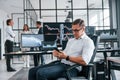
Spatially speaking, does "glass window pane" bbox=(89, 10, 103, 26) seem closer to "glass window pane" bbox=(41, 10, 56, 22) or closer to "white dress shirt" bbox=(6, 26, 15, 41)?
"glass window pane" bbox=(41, 10, 56, 22)

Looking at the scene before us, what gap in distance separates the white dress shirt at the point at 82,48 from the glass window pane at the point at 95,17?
9.41 metres

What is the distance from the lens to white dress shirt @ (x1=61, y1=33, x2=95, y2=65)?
8.90 ft

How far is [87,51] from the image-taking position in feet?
8.94

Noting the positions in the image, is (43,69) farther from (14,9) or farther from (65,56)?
(14,9)

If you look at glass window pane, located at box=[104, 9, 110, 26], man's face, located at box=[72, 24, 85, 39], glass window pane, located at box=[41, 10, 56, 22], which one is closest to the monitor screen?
man's face, located at box=[72, 24, 85, 39]

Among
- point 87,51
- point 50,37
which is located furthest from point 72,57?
point 50,37

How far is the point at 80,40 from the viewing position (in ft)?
9.49

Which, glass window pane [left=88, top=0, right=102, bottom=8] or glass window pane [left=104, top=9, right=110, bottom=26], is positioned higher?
glass window pane [left=88, top=0, right=102, bottom=8]

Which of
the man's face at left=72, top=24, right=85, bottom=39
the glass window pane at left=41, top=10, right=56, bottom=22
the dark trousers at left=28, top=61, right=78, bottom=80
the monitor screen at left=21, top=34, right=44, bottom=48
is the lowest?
the dark trousers at left=28, top=61, right=78, bottom=80

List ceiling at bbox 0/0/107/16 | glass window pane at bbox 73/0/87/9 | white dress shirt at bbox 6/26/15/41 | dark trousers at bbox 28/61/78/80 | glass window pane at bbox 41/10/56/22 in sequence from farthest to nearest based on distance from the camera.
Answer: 1. glass window pane at bbox 41/10/56/22
2. glass window pane at bbox 73/0/87/9
3. ceiling at bbox 0/0/107/16
4. white dress shirt at bbox 6/26/15/41
5. dark trousers at bbox 28/61/78/80

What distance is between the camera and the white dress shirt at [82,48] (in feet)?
8.90

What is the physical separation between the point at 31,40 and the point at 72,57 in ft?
6.38

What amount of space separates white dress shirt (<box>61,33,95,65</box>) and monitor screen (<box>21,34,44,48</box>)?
61.8 inches

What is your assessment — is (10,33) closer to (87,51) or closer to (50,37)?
(50,37)
